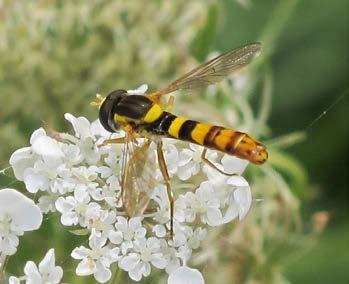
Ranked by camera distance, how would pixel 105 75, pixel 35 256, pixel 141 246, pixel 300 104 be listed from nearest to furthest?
1. pixel 141 246
2. pixel 35 256
3. pixel 105 75
4. pixel 300 104

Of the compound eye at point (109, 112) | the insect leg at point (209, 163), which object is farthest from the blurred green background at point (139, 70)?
the insect leg at point (209, 163)

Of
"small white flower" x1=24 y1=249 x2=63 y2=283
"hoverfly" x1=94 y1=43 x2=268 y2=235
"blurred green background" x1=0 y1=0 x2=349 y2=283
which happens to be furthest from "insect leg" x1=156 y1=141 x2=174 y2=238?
"blurred green background" x1=0 y1=0 x2=349 y2=283

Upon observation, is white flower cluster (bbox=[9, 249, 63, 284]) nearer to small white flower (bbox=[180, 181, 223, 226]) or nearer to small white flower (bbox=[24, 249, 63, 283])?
small white flower (bbox=[24, 249, 63, 283])

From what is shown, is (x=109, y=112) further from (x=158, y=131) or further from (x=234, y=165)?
(x=234, y=165)

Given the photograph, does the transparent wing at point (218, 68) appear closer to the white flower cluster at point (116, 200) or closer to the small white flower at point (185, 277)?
the white flower cluster at point (116, 200)

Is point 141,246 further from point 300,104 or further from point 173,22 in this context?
point 300,104

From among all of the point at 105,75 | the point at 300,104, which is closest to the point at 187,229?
the point at 105,75
